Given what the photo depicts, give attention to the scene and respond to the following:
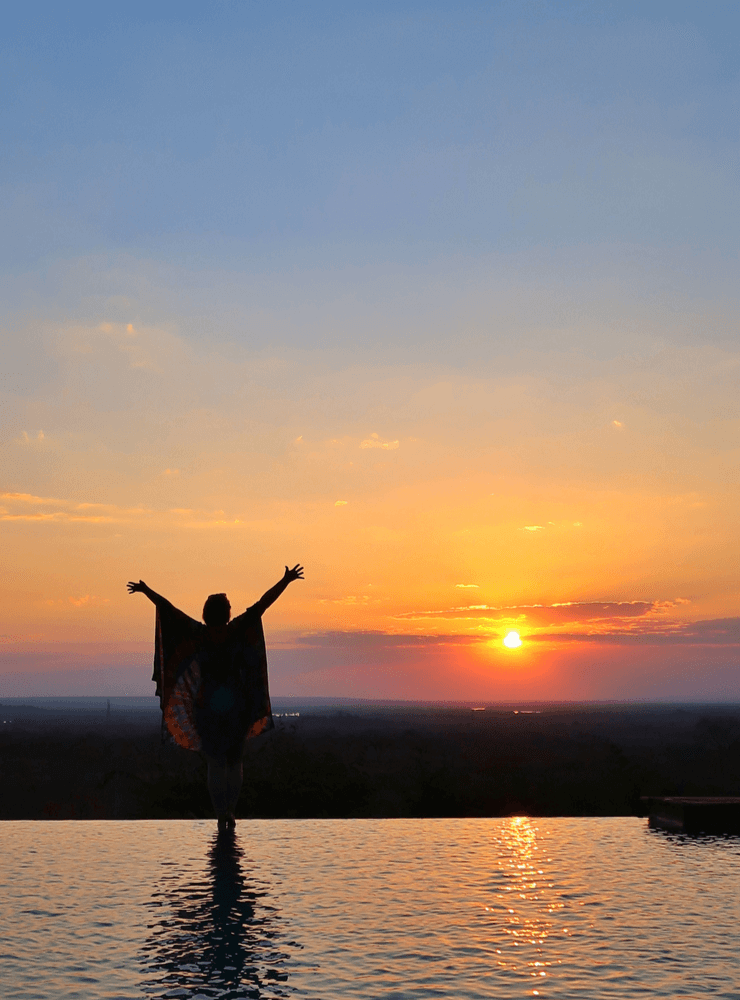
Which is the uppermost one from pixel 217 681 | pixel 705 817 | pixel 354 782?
pixel 217 681

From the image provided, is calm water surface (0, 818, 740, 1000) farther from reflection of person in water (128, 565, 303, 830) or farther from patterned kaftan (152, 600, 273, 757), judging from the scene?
patterned kaftan (152, 600, 273, 757)

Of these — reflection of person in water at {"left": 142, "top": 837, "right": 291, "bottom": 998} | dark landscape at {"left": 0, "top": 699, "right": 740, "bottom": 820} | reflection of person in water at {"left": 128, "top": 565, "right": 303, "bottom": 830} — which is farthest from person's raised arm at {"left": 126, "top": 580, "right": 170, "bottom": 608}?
dark landscape at {"left": 0, "top": 699, "right": 740, "bottom": 820}

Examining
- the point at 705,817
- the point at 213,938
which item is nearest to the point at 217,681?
the point at 213,938

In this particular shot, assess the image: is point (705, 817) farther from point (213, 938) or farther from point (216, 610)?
point (213, 938)

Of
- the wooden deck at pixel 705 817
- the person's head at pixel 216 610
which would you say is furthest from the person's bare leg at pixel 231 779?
the wooden deck at pixel 705 817

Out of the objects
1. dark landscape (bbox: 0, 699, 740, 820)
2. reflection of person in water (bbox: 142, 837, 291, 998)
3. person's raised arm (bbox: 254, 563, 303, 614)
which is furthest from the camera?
dark landscape (bbox: 0, 699, 740, 820)

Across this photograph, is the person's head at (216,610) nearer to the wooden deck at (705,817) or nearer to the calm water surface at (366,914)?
the calm water surface at (366,914)
